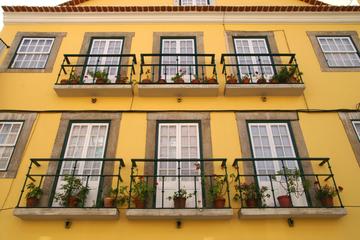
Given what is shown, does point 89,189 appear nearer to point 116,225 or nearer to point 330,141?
point 116,225

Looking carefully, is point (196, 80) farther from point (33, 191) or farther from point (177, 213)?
point (33, 191)

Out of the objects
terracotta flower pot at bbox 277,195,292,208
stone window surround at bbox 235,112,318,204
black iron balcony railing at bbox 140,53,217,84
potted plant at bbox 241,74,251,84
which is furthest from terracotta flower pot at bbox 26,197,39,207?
potted plant at bbox 241,74,251,84

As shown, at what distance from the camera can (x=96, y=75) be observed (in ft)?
27.6

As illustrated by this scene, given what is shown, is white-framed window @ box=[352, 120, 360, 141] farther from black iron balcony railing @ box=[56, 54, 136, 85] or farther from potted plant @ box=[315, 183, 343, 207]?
black iron balcony railing @ box=[56, 54, 136, 85]

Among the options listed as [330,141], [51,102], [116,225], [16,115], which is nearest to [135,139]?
[116,225]

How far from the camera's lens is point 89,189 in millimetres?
6828

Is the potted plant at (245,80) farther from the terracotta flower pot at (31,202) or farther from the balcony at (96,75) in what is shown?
the terracotta flower pot at (31,202)

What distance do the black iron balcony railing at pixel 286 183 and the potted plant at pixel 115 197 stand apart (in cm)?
→ 238

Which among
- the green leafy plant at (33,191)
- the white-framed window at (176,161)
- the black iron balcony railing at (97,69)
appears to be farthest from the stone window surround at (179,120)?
the green leafy plant at (33,191)

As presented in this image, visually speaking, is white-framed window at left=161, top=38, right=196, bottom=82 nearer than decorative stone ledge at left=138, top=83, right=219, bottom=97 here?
No

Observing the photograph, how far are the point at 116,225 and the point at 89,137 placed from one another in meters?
2.31

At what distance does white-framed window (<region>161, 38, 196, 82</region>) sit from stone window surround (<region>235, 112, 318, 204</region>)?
6.26 feet

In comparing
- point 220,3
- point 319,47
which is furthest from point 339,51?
point 220,3

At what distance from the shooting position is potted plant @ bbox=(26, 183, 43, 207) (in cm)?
650
